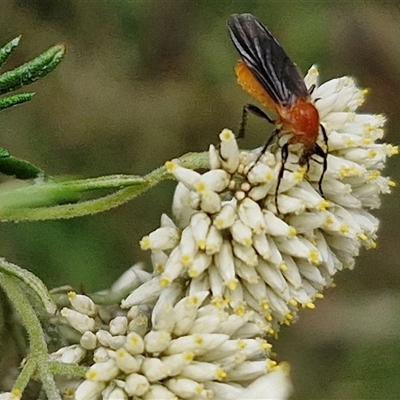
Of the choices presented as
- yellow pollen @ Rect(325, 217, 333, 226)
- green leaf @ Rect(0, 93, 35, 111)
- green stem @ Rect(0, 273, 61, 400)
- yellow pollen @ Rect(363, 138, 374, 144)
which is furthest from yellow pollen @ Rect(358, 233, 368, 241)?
green leaf @ Rect(0, 93, 35, 111)

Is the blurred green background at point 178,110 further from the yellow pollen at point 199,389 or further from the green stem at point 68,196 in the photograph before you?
the yellow pollen at point 199,389

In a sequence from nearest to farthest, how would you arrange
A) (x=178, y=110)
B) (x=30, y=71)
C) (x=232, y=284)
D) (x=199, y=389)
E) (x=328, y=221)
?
(x=199, y=389)
(x=232, y=284)
(x=328, y=221)
(x=30, y=71)
(x=178, y=110)

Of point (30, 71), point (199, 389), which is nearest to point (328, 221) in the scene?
point (199, 389)

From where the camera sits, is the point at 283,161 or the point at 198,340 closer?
the point at 198,340

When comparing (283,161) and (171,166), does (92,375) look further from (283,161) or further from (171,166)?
(283,161)

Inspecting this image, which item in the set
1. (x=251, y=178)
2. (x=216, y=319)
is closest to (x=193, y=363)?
(x=216, y=319)

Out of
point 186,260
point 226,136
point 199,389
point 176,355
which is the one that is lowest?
point 199,389

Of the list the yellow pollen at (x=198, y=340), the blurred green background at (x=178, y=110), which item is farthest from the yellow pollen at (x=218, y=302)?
the blurred green background at (x=178, y=110)
